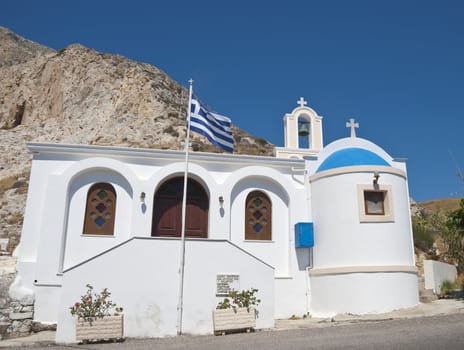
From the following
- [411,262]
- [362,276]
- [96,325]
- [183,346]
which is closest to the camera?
[183,346]

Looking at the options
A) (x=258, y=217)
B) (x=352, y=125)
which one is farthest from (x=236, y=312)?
(x=352, y=125)

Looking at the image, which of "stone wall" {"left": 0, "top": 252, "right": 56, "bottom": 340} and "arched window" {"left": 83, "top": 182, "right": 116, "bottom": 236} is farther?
"arched window" {"left": 83, "top": 182, "right": 116, "bottom": 236}

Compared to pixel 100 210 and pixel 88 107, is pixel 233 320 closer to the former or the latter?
pixel 100 210

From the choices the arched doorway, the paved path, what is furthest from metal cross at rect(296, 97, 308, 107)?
the paved path

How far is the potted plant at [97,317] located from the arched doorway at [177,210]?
392 centimetres

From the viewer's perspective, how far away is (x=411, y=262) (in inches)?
507

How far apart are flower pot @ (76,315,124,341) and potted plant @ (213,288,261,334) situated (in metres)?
2.29

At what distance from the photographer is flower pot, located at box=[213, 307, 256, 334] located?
10.0m

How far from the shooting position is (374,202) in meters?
13.1

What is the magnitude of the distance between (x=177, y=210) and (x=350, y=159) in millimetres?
5924

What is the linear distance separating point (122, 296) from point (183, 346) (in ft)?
7.63

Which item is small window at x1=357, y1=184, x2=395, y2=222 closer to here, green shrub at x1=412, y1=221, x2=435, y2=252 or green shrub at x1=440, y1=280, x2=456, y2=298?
green shrub at x1=440, y1=280, x2=456, y2=298

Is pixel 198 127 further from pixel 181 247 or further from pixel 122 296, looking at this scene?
pixel 122 296

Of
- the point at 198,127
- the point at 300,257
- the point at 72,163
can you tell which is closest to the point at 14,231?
the point at 72,163
